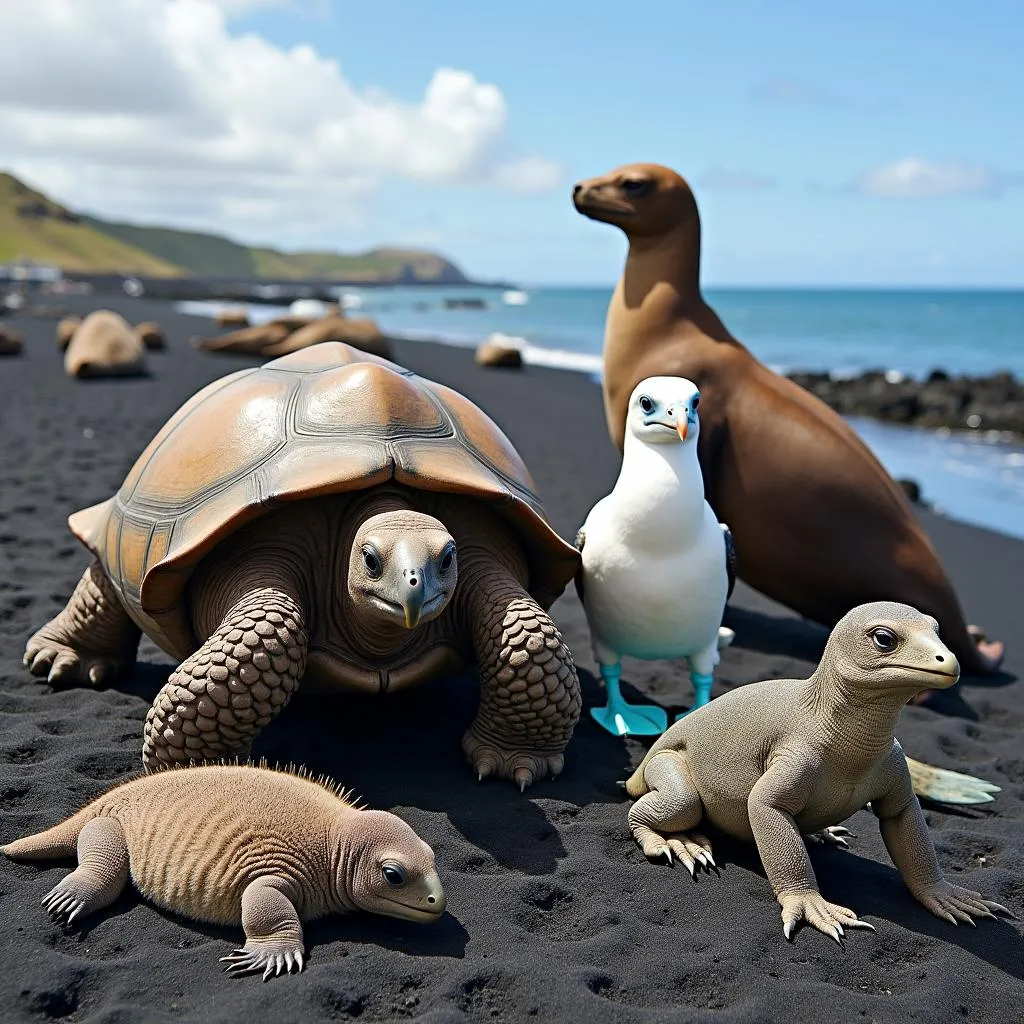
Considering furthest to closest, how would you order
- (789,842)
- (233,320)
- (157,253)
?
(157,253) → (233,320) → (789,842)

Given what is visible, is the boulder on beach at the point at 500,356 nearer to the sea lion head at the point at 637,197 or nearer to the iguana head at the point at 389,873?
the sea lion head at the point at 637,197

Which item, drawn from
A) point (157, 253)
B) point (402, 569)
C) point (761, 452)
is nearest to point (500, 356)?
point (761, 452)

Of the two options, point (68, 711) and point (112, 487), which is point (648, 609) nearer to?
point (68, 711)

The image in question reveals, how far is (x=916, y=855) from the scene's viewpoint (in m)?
2.96

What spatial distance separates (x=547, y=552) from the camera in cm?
398

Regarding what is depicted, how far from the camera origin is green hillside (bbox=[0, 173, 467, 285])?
105125mm

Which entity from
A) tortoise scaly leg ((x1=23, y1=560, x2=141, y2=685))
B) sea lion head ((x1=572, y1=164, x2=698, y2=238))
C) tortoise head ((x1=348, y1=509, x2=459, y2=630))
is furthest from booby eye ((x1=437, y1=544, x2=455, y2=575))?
sea lion head ((x1=572, y1=164, x2=698, y2=238))

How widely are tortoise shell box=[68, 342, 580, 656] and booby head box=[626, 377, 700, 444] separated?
53 centimetres

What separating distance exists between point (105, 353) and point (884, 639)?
51.3 feet

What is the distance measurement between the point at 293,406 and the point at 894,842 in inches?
98.3

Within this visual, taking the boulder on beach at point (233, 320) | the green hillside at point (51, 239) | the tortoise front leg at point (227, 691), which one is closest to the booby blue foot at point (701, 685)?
the tortoise front leg at point (227, 691)

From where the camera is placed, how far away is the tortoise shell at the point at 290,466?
3.41m

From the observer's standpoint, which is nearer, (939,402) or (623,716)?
(623,716)

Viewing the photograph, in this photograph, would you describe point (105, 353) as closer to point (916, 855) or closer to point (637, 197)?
point (637, 197)
